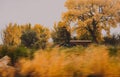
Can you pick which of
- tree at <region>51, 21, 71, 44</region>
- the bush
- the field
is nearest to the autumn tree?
tree at <region>51, 21, 71, 44</region>

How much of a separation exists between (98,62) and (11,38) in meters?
53.4

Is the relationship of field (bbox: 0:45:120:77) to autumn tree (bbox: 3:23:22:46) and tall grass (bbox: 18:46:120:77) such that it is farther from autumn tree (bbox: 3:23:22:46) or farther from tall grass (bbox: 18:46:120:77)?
autumn tree (bbox: 3:23:22:46)

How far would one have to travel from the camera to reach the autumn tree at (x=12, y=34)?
56.9 metres

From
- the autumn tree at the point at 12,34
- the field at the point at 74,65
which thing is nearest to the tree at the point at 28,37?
the autumn tree at the point at 12,34

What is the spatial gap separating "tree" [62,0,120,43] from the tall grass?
48491 mm

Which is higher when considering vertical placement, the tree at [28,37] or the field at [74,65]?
the field at [74,65]

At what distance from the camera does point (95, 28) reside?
55844 millimetres

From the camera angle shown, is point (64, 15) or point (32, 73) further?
point (64, 15)

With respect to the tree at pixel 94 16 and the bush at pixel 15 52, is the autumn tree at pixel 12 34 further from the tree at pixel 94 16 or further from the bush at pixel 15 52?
the bush at pixel 15 52

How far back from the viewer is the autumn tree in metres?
56.9

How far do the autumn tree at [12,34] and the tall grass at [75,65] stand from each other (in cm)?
4992

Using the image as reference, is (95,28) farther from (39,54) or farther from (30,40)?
(39,54)

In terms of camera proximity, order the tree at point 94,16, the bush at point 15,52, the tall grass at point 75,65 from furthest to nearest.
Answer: the tree at point 94,16 < the bush at point 15,52 < the tall grass at point 75,65

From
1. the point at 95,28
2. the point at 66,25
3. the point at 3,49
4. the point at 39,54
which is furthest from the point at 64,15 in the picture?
the point at 39,54
